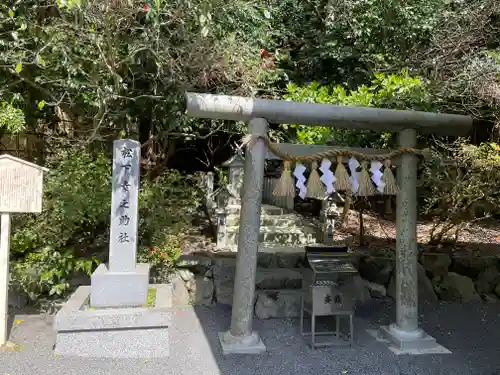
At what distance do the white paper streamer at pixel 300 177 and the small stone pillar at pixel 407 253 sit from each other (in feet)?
3.93

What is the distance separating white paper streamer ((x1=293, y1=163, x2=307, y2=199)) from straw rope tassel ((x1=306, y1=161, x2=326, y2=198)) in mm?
53

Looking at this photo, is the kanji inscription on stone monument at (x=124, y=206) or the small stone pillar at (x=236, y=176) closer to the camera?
the kanji inscription on stone monument at (x=124, y=206)

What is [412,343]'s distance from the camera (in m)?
4.59

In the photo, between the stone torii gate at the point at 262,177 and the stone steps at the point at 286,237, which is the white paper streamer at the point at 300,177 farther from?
the stone steps at the point at 286,237

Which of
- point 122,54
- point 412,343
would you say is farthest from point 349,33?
point 412,343

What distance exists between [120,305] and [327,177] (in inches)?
109

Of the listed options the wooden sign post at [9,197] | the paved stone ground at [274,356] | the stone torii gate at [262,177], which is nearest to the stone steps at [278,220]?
the paved stone ground at [274,356]

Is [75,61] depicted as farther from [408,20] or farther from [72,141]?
[408,20]

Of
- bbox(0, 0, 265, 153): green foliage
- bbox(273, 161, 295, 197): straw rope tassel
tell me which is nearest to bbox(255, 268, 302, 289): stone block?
bbox(273, 161, 295, 197): straw rope tassel

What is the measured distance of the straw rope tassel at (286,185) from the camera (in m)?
4.33

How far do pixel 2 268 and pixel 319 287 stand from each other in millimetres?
3425

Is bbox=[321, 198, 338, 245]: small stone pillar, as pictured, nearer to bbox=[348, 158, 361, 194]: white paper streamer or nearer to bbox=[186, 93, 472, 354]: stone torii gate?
bbox=[186, 93, 472, 354]: stone torii gate

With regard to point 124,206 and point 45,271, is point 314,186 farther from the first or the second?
point 45,271

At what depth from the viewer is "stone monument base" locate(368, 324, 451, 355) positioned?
457cm
